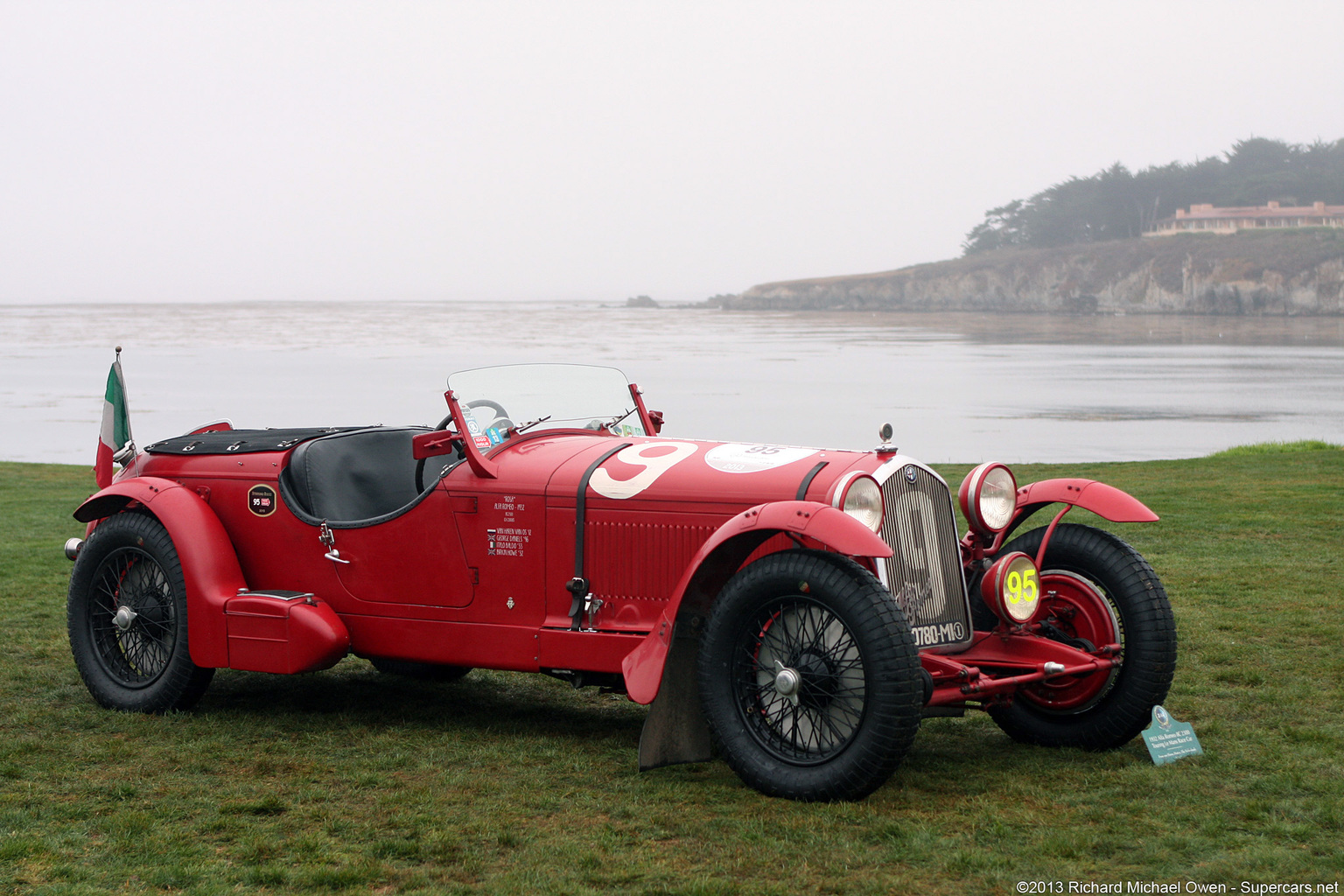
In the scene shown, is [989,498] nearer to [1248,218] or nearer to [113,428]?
[113,428]

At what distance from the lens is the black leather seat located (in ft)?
19.7

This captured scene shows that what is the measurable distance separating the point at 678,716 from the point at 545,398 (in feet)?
6.18

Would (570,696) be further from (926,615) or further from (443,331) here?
(443,331)

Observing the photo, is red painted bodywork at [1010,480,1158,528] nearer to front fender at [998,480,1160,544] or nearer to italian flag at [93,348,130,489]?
front fender at [998,480,1160,544]

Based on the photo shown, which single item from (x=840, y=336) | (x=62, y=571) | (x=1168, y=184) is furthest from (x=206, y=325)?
(x=1168, y=184)

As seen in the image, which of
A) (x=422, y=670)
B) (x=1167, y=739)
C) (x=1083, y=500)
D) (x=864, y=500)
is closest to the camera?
(x=864, y=500)

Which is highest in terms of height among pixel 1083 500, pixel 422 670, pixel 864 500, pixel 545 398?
pixel 545 398

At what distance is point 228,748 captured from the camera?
529cm

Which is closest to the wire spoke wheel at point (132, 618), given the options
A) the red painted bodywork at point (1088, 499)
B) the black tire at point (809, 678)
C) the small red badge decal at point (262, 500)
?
the small red badge decal at point (262, 500)

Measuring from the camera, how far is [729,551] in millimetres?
4863

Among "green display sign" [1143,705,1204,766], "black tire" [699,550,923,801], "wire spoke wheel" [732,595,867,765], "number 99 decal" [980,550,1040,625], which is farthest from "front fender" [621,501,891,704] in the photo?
"green display sign" [1143,705,1204,766]

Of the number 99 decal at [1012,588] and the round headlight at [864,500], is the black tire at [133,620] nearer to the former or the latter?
the round headlight at [864,500]

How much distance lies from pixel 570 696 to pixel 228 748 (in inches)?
68.6

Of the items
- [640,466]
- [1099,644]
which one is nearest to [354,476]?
[640,466]
